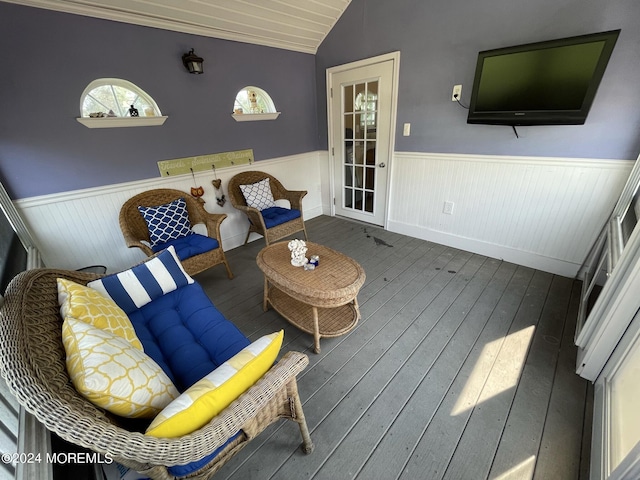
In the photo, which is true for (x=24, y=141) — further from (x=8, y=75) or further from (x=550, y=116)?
(x=550, y=116)

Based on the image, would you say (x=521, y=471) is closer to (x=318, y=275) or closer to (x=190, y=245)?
(x=318, y=275)

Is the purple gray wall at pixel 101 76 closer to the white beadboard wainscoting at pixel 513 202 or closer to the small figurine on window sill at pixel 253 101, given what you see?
the small figurine on window sill at pixel 253 101

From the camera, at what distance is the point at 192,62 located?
238 centimetres

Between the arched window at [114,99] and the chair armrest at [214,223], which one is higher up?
the arched window at [114,99]

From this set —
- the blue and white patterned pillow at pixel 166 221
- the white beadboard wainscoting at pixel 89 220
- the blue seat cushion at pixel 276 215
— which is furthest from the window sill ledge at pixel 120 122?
the blue seat cushion at pixel 276 215

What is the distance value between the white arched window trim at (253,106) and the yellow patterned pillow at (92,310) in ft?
7.66

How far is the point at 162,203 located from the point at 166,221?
28 cm

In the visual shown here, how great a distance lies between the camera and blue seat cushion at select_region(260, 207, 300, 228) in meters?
2.80

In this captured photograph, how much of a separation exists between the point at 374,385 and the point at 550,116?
7.59ft

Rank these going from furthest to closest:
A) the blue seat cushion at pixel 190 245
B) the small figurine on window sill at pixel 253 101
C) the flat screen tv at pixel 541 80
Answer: the small figurine on window sill at pixel 253 101 → the blue seat cushion at pixel 190 245 → the flat screen tv at pixel 541 80

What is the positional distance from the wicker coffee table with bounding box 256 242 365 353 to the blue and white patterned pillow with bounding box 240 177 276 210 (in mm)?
1102

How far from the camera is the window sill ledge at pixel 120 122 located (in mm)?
2070

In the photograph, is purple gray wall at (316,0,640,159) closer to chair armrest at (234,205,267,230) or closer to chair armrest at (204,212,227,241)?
chair armrest at (234,205,267,230)

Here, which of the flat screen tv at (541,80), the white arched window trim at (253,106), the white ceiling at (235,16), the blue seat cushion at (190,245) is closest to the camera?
the flat screen tv at (541,80)
